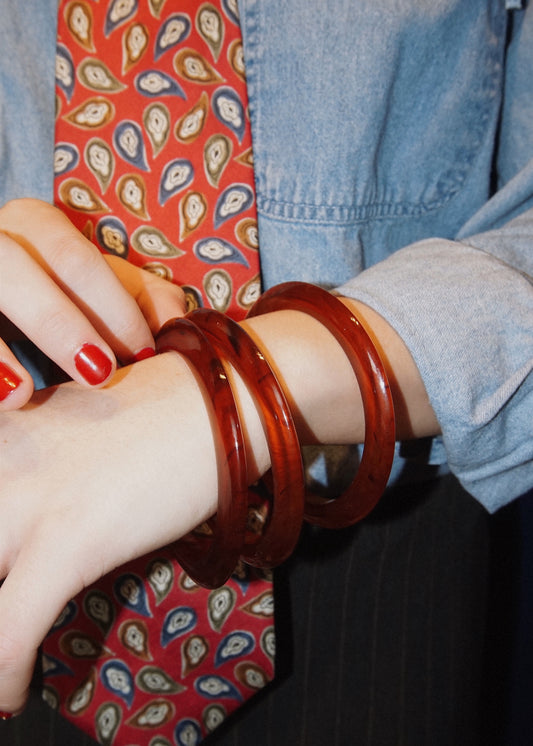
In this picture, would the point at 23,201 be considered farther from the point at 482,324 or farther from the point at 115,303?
the point at 482,324

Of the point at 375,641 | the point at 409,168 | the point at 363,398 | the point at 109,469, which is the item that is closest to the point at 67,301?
the point at 109,469

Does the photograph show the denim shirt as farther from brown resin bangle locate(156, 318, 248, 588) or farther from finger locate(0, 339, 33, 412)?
finger locate(0, 339, 33, 412)

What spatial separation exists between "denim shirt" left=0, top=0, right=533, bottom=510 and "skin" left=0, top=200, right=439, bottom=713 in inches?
2.7

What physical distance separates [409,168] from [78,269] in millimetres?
471

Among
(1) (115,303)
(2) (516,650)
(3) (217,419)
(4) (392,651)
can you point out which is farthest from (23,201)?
(2) (516,650)

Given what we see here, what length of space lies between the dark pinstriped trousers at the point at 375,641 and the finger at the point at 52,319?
15.5 inches

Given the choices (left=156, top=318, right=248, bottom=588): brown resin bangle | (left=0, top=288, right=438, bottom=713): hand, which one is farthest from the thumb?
(left=156, top=318, right=248, bottom=588): brown resin bangle

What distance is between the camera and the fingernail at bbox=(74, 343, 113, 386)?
41cm

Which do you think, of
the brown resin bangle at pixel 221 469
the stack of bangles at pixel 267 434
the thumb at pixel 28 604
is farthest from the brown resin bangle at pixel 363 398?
the thumb at pixel 28 604

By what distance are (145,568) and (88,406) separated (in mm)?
237

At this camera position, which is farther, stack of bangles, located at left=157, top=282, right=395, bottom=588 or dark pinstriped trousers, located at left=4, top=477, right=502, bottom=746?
dark pinstriped trousers, located at left=4, top=477, right=502, bottom=746

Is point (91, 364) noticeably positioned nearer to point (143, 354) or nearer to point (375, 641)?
point (143, 354)

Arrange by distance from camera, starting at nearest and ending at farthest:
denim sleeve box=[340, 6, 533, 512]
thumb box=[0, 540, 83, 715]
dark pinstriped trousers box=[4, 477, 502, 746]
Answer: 1. thumb box=[0, 540, 83, 715]
2. denim sleeve box=[340, 6, 533, 512]
3. dark pinstriped trousers box=[4, 477, 502, 746]

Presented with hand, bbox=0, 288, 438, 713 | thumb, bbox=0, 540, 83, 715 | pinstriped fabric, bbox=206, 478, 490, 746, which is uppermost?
hand, bbox=0, 288, 438, 713
